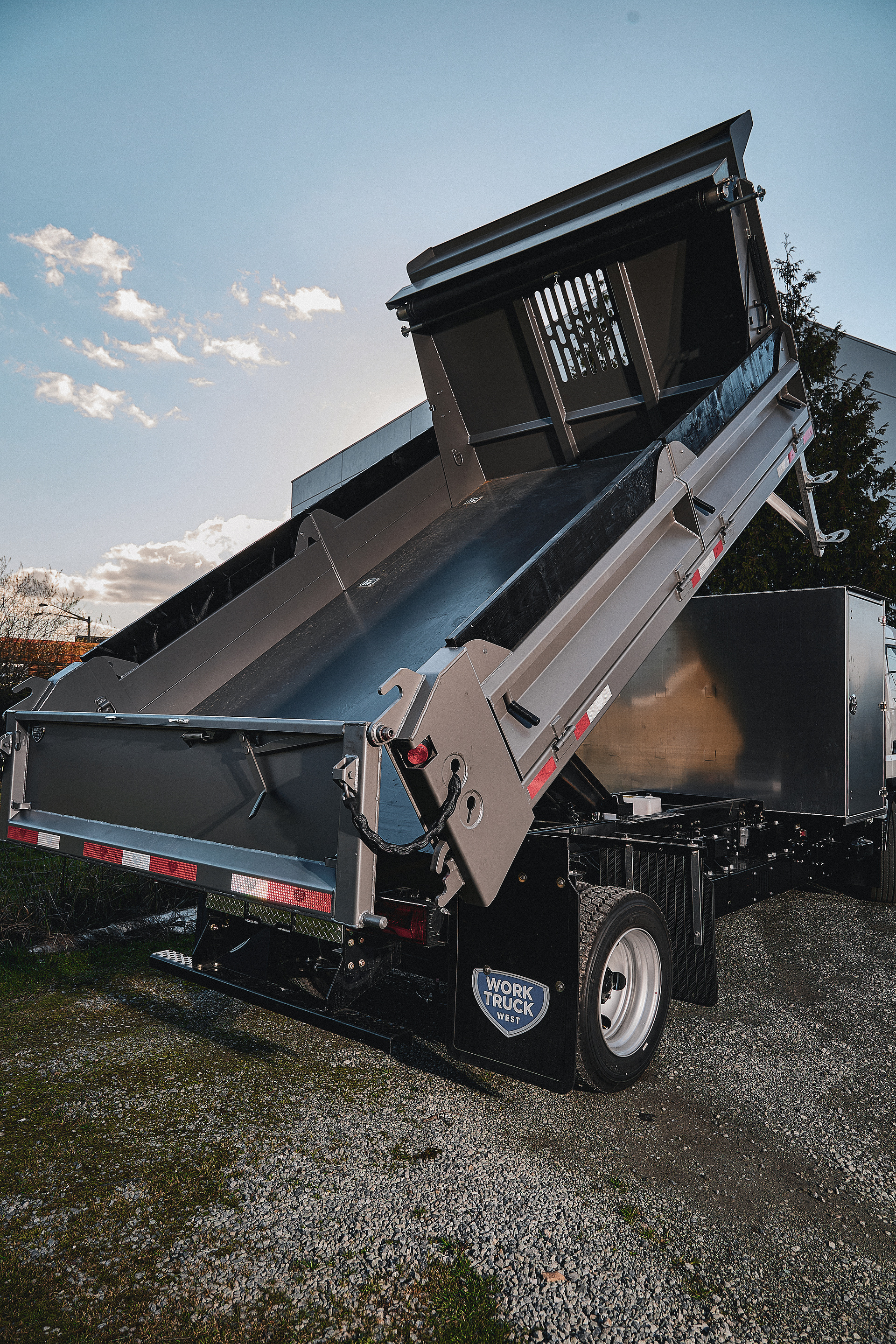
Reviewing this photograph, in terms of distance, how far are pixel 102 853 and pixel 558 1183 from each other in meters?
2.02

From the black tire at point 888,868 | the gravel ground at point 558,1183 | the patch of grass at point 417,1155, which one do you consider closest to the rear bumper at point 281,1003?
the patch of grass at point 417,1155

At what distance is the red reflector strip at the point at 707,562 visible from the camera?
351cm

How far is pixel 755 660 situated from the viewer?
5.22 metres

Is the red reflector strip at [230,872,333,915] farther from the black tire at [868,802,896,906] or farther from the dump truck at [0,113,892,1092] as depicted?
the black tire at [868,802,896,906]

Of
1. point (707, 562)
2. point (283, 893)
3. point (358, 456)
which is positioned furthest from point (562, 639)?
point (358, 456)

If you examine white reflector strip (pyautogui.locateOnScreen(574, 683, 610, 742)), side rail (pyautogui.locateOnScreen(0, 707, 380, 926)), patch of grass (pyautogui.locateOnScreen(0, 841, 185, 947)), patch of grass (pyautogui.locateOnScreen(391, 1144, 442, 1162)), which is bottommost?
patch of grass (pyautogui.locateOnScreen(391, 1144, 442, 1162))

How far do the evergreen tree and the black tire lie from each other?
14.7 ft

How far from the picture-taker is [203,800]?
9.56 feet

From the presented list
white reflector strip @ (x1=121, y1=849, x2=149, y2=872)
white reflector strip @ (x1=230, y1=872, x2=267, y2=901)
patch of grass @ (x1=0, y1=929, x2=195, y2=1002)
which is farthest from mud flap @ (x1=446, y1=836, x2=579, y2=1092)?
patch of grass @ (x1=0, y1=929, x2=195, y2=1002)

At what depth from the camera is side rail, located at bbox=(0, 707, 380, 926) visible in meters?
2.38

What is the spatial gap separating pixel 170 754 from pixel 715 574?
890 centimetres

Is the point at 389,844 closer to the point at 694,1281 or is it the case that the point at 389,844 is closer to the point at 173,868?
the point at 173,868

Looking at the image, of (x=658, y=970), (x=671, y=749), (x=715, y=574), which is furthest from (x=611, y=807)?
(x=715, y=574)

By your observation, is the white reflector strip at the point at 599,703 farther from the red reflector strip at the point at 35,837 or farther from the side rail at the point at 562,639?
the red reflector strip at the point at 35,837
